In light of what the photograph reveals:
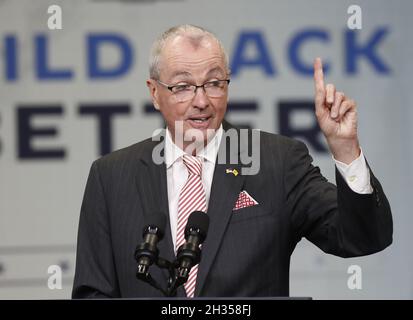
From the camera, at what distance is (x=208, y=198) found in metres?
3.11

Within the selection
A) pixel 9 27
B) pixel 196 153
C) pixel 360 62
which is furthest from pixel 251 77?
pixel 196 153

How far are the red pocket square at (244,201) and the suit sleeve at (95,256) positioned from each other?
47cm

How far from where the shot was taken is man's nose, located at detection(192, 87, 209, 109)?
10.0 ft

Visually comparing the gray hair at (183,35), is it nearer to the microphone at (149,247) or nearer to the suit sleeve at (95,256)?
the suit sleeve at (95,256)

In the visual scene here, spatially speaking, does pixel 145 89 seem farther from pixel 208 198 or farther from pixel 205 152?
pixel 208 198

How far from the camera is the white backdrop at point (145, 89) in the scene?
5.11 m

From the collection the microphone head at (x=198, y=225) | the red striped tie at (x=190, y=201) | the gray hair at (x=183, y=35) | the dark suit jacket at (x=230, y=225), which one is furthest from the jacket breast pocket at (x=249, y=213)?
the microphone head at (x=198, y=225)

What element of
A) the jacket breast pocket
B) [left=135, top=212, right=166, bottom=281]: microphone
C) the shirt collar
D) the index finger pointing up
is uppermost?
the index finger pointing up

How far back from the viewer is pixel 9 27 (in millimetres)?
5109

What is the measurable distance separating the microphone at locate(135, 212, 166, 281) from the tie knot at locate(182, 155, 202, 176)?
2.67 feet
